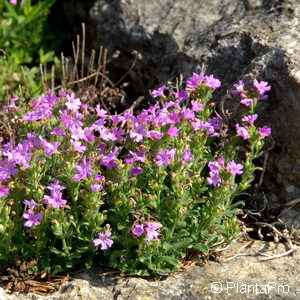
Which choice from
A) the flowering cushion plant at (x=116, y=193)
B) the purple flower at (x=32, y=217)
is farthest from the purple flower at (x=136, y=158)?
the purple flower at (x=32, y=217)

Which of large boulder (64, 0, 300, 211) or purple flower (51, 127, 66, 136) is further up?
large boulder (64, 0, 300, 211)

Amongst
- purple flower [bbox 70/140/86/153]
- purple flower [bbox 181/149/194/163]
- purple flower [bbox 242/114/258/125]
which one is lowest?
A: purple flower [bbox 181/149/194/163]

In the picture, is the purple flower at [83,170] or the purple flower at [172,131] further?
the purple flower at [172,131]

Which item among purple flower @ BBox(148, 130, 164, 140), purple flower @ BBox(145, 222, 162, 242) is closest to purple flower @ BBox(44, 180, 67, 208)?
purple flower @ BBox(145, 222, 162, 242)

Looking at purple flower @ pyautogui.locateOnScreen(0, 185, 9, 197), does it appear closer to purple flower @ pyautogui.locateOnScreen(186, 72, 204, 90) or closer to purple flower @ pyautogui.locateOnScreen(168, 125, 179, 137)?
purple flower @ pyautogui.locateOnScreen(168, 125, 179, 137)

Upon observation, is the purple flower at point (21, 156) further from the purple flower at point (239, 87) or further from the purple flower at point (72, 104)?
the purple flower at point (239, 87)

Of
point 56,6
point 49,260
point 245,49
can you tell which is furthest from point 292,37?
point 56,6

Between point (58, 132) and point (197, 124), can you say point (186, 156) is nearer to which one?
point (197, 124)
